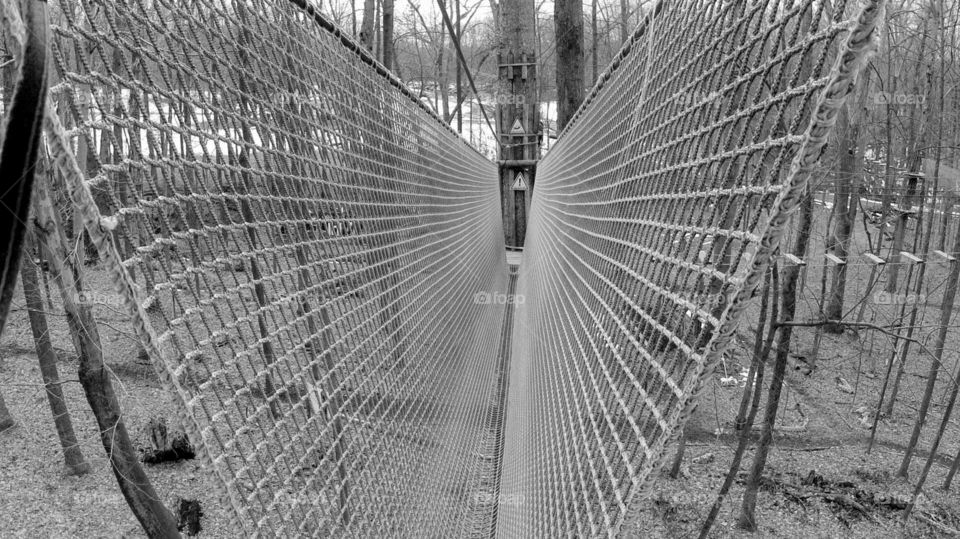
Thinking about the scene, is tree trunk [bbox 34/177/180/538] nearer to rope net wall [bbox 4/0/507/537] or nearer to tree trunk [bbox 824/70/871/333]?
rope net wall [bbox 4/0/507/537]

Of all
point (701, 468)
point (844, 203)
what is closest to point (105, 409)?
point (701, 468)

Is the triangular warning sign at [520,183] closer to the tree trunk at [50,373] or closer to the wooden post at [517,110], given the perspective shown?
the wooden post at [517,110]

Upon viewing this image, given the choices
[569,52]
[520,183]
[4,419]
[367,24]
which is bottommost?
[4,419]

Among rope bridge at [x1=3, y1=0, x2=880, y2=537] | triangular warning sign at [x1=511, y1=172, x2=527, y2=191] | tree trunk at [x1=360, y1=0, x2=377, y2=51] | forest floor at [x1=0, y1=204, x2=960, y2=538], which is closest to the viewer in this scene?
rope bridge at [x1=3, y1=0, x2=880, y2=537]

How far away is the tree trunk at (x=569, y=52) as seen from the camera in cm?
Result: 809

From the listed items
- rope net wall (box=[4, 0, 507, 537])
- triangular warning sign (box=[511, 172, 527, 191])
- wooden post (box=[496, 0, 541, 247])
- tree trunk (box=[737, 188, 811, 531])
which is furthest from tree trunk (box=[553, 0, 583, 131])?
rope net wall (box=[4, 0, 507, 537])

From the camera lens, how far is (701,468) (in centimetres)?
673

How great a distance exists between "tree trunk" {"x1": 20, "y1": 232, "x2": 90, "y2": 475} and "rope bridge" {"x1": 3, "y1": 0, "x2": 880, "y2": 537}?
3785 millimetres

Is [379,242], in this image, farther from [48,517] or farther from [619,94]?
[48,517]

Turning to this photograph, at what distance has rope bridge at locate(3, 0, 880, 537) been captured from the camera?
2.91ft

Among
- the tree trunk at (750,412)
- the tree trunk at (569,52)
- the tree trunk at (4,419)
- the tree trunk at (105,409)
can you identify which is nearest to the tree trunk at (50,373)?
the tree trunk at (4,419)

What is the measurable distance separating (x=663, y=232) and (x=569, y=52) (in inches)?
289

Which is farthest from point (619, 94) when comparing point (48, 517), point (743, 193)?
point (48, 517)

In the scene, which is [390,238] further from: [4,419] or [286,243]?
[4,419]
